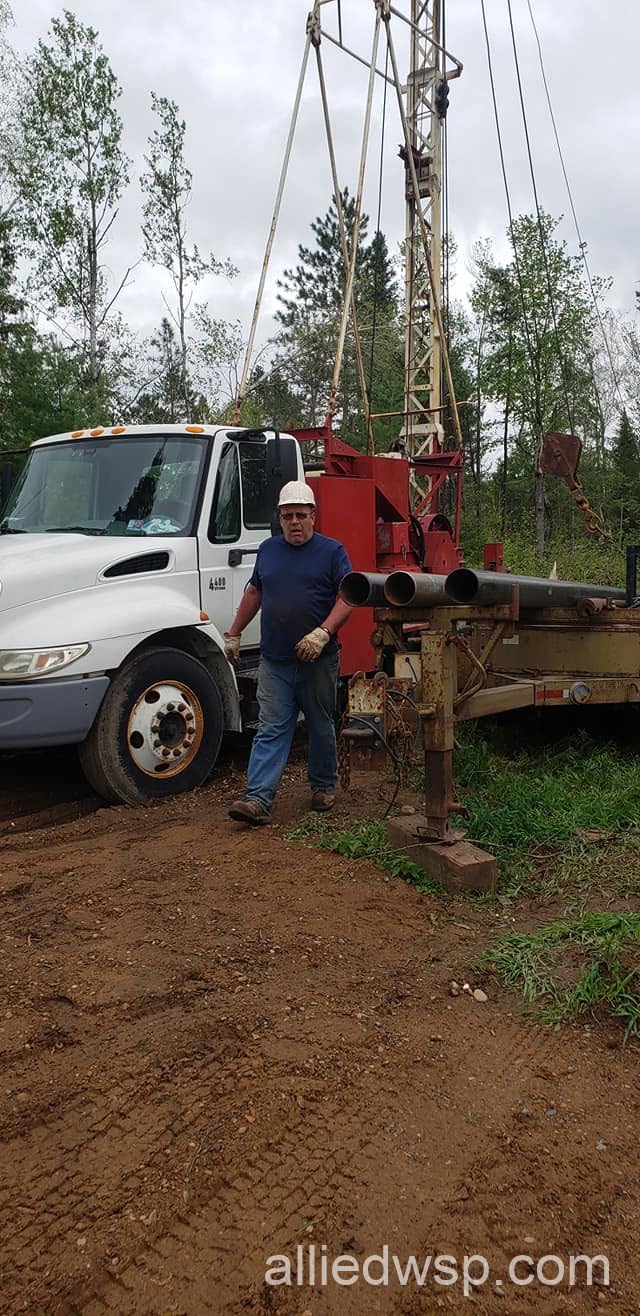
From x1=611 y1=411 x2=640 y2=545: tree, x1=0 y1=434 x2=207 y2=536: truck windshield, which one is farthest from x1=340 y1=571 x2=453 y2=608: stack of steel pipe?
x1=611 y1=411 x2=640 y2=545: tree

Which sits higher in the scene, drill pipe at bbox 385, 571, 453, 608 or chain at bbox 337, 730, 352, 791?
drill pipe at bbox 385, 571, 453, 608

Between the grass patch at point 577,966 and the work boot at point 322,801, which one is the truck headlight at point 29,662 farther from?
the grass patch at point 577,966

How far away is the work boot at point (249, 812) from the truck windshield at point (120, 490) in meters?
2.07

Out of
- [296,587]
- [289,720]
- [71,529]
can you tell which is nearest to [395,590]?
[296,587]

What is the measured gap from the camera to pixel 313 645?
200 inches

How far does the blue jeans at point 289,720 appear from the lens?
534 centimetres

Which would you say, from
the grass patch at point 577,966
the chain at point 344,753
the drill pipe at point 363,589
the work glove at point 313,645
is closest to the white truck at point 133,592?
the work glove at point 313,645

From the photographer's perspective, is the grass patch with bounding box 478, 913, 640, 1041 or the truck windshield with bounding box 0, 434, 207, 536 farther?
the truck windshield with bounding box 0, 434, 207, 536

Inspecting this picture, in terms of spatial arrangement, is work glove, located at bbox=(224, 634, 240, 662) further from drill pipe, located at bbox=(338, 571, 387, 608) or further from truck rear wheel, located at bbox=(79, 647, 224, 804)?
drill pipe, located at bbox=(338, 571, 387, 608)

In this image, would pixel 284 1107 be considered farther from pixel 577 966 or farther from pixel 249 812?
pixel 249 812

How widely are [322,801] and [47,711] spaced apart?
65.7 inches

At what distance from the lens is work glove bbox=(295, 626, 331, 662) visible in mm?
5074

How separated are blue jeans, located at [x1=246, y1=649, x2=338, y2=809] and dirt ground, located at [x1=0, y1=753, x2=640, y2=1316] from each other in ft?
3.19
